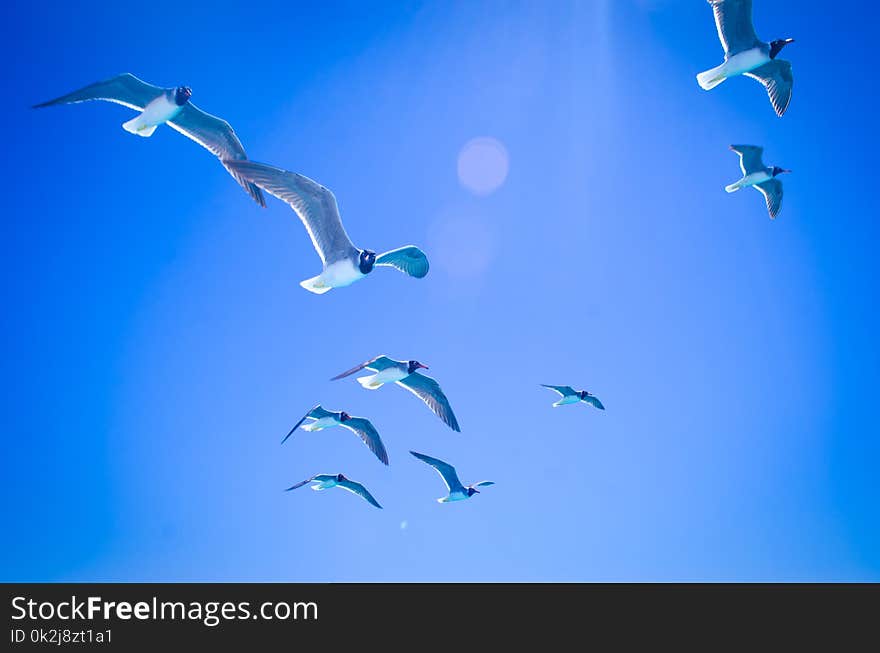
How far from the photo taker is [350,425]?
16359mm

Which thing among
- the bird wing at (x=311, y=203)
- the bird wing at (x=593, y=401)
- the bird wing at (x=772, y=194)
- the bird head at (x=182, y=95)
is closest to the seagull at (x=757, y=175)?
the bird wing at (x=772, y=194)

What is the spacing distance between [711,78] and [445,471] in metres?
12.1

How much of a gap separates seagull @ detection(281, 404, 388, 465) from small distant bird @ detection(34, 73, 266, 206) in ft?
22.9

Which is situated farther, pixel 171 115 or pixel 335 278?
pixel 335 278

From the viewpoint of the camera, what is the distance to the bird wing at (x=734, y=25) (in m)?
12.9

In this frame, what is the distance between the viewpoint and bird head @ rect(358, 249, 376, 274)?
10.9 metres

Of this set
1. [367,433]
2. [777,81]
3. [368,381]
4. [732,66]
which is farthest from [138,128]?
[777,81]

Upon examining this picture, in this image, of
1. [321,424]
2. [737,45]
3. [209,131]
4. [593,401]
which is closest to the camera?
[209,131]

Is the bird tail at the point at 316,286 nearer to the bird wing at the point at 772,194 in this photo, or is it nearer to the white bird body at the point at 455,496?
the white bird body at the point at 455,496

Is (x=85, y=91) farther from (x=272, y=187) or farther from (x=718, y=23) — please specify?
(x=718, y=23)

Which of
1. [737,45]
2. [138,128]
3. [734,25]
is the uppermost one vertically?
[734,25]

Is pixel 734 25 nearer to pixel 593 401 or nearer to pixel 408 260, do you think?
pixel 408 260

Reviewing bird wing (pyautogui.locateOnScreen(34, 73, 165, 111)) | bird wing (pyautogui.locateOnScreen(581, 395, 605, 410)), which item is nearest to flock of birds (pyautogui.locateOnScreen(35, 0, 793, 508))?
bird wing (pyautogui.locateOnScreen(34, 73, 165, 111))

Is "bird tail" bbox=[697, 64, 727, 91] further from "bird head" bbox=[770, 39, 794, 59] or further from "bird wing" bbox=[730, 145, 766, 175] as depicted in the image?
"bird wing" bbox=[730, 145, 766, 175]
